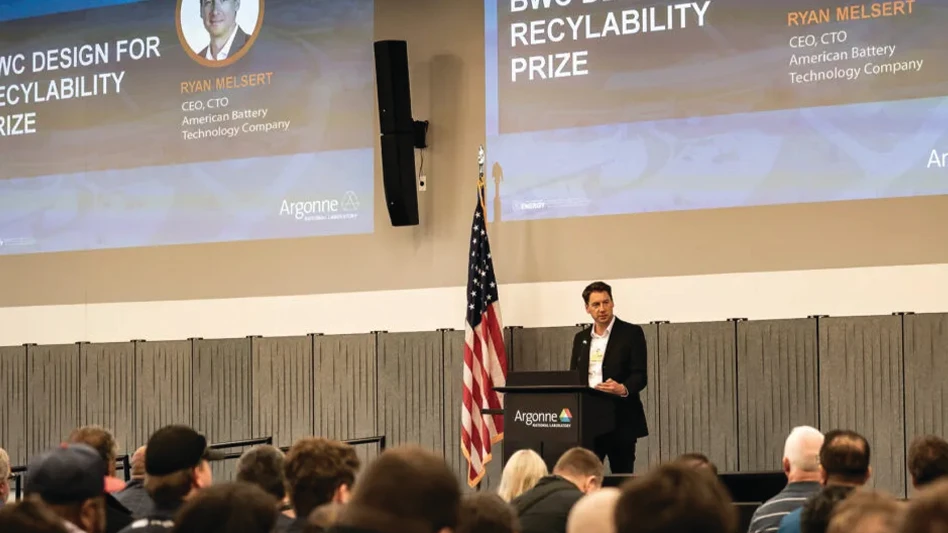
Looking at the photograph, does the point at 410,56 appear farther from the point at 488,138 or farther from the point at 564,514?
the point at 564,514

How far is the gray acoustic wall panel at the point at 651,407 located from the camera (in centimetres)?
871

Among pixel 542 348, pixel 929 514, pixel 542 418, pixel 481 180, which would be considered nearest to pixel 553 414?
pixel 542 418

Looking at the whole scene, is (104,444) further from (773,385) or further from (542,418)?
(773,385)

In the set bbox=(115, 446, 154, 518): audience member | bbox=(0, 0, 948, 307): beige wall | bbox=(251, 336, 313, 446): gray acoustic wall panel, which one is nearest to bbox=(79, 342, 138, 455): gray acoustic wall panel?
bbox=(0, 0, 948, 307): beige wall

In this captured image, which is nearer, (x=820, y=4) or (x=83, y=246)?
(x=820, y=4)

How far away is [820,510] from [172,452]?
1.83 meters

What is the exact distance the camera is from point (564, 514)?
4.20 metres

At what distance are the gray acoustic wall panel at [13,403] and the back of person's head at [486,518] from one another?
8.98 metres

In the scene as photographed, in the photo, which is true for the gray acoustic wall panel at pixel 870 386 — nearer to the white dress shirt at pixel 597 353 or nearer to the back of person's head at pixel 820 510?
the white dress shirt at pixel 597 353

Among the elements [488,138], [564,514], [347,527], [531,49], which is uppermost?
[531,49]

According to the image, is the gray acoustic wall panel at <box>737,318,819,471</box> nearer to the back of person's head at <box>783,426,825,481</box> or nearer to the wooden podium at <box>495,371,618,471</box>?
the wooden podium at <box>495,371,618,471</box>

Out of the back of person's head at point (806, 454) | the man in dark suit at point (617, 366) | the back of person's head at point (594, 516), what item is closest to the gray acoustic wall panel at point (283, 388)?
the man in dark suit at point (617, 366)

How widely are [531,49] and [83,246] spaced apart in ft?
14.3

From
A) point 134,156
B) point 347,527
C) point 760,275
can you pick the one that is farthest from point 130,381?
point 347,527
